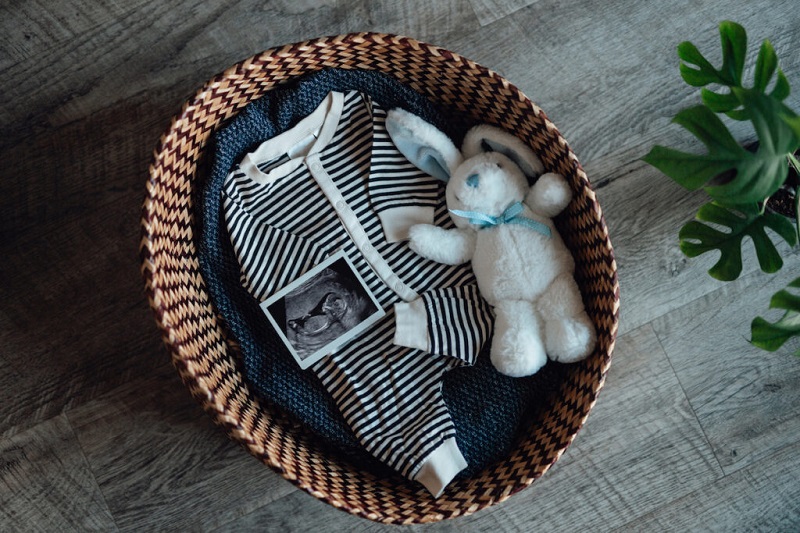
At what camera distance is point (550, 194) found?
3.04 ft

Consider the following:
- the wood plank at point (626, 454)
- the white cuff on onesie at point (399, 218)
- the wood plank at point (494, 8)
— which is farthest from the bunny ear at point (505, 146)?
the wood plank at point (626, 454)

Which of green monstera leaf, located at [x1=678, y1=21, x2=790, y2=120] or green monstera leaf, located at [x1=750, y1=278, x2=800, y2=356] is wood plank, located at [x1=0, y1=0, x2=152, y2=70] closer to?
green monstera leaf, located at [x1=678, y1=21, x2=790, y2=120]

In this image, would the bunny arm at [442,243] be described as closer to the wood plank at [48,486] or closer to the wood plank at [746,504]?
the wood plank at [746,504]

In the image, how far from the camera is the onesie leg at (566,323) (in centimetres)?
91

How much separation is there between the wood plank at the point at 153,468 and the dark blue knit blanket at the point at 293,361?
0.52 ft

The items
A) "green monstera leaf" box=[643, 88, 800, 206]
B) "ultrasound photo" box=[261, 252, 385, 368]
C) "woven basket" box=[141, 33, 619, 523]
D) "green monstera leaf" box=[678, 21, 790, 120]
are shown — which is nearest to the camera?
"green monstera leaf" box=[643, 88, 800, 206]

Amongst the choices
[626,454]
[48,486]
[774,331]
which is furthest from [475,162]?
[48,486]

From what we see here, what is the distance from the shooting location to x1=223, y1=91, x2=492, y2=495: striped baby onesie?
0.98 metres

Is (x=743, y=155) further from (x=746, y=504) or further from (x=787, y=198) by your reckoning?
(x=746, y=504)

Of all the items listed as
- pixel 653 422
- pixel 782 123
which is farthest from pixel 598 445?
pixel 782 123

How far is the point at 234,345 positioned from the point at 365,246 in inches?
10.1

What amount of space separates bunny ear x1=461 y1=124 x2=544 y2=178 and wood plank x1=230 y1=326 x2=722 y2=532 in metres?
0.35

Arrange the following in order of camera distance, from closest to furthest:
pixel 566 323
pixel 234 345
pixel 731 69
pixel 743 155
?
1. pixel 743 155
2. pixel 731 69
3. pixel 566 323
4. pixel 234 345

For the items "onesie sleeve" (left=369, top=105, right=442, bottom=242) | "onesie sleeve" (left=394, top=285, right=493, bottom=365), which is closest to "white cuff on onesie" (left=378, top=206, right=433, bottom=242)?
"onesie sleeve" (left=369, top=105, right=442, bottom=242)
